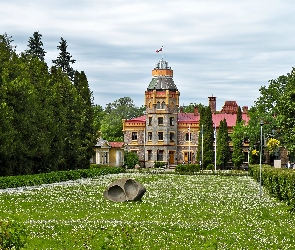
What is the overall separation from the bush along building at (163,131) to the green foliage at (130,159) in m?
2.44

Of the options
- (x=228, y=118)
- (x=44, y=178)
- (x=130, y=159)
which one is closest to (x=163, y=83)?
(x=228, y=118)

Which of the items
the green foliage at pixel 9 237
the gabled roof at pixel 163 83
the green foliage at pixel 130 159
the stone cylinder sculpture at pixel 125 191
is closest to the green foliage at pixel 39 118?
the stone cylinder sculpture at pixel 125 191

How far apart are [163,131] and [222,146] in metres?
10.6

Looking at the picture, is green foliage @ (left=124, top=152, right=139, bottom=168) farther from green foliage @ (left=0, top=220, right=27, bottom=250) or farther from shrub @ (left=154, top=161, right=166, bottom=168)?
green foliage @ (left=0, top=220, right=27, bottom=250)

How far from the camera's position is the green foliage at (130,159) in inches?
3553

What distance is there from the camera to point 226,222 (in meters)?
20.4

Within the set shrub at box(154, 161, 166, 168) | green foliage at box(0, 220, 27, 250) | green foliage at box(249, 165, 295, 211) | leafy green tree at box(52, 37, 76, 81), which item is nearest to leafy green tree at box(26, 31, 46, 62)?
leafy green tree at box(52, 37, 76, 81)

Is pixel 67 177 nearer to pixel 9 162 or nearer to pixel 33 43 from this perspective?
pixel 9 162

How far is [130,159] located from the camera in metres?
90.5

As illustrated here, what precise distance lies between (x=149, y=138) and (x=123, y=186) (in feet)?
217

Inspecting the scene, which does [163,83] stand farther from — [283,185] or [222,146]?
[283,185]

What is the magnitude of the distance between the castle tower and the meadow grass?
204 ft

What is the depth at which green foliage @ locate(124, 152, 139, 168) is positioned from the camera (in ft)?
296

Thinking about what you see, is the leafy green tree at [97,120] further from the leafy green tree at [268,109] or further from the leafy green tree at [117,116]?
the leafy green tree at [268,109]
